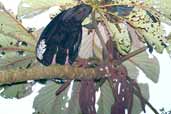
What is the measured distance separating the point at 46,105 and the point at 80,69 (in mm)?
1013

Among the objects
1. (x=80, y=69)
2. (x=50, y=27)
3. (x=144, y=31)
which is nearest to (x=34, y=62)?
(x=50, y=27)

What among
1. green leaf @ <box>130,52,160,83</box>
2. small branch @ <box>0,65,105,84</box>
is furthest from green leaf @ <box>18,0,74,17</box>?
green leaf @ <box>130,52,160,83</box>

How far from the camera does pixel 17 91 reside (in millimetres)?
3623

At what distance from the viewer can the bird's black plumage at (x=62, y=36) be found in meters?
2.93

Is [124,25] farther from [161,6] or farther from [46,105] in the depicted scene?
[46,105]

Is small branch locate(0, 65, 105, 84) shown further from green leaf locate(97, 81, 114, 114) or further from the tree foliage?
green leaf locate(97, 81, 114, 114)

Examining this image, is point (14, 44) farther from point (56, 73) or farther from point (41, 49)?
point (56, 73)

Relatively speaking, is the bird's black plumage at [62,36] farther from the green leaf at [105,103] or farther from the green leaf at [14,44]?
the green leaf at [105,103]

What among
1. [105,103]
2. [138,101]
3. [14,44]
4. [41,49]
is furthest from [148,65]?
[14,44]

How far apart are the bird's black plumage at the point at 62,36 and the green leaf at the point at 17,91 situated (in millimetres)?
687

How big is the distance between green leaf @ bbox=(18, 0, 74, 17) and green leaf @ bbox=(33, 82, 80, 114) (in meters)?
0.67

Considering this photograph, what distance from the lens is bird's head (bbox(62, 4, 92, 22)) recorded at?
9.54ft

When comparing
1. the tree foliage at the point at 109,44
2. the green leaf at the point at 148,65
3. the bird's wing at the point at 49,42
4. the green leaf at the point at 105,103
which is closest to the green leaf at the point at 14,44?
the tree foliage at the point at 109,44

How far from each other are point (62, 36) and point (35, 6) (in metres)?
0.34
